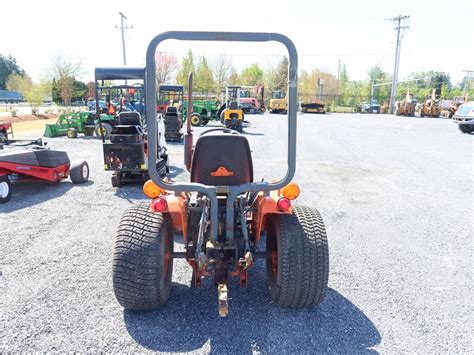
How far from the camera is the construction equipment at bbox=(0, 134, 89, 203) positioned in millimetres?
5828

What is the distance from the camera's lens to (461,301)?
125 inches

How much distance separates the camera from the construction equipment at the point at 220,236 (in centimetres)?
261

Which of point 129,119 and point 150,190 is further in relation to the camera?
point 129,119

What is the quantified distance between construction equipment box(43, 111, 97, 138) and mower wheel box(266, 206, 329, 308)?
42.8 ft

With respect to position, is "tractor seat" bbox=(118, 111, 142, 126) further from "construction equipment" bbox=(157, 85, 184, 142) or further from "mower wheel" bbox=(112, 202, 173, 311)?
"construction equipment" bbox=(157, 85, 184, 142)

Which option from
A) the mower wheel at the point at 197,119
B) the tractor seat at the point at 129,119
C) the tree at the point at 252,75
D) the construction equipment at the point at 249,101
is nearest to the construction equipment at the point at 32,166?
the tractor seat at the point at 129,119

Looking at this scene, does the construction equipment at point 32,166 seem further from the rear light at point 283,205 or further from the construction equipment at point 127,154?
the rear light at point 283,205

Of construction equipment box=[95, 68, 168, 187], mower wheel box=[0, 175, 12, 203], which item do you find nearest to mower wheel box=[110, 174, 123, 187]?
construction equipment box=[95, 68, 168, 187]

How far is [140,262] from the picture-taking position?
2607 millimetres

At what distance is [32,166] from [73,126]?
9066 mm

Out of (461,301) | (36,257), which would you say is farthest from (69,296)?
(461,301)

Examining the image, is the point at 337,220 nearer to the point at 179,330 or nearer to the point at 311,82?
the point at 179,330

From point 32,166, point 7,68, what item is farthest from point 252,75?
point 32,166

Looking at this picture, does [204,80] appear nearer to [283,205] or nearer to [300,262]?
[283,205]
